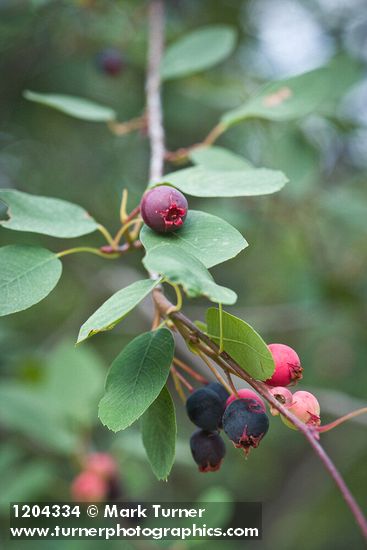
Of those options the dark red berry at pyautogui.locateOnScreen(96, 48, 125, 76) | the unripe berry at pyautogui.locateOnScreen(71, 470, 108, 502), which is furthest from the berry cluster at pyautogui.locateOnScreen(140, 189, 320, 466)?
the dark red berry at pyautogui.locateOnScreen(96, 48, 125, 76)

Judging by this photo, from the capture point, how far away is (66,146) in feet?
10.9

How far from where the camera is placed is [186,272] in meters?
0.68

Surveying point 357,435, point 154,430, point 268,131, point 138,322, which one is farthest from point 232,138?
point 154,430

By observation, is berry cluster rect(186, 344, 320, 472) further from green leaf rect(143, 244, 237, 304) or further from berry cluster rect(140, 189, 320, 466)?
green leaf rect(143, 244, 237, 304)

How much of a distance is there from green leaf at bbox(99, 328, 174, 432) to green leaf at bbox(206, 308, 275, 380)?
0.08 metres

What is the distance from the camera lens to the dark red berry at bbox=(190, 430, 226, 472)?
0.89m

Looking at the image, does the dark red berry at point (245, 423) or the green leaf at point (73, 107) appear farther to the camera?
the green leaf at point (73, 107)

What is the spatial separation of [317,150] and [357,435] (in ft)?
7.93

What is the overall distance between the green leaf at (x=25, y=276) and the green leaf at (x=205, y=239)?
0.61ft

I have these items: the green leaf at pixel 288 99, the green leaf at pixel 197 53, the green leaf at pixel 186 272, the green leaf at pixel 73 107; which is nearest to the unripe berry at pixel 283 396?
the green leaf at pixel 186 272

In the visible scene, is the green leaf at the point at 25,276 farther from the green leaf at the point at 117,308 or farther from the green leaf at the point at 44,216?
the green leaf at the point at 117,308

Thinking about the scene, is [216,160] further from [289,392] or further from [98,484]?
[98,484]

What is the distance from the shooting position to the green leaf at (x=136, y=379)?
0.80 metres

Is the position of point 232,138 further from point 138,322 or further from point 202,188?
point 202,188
